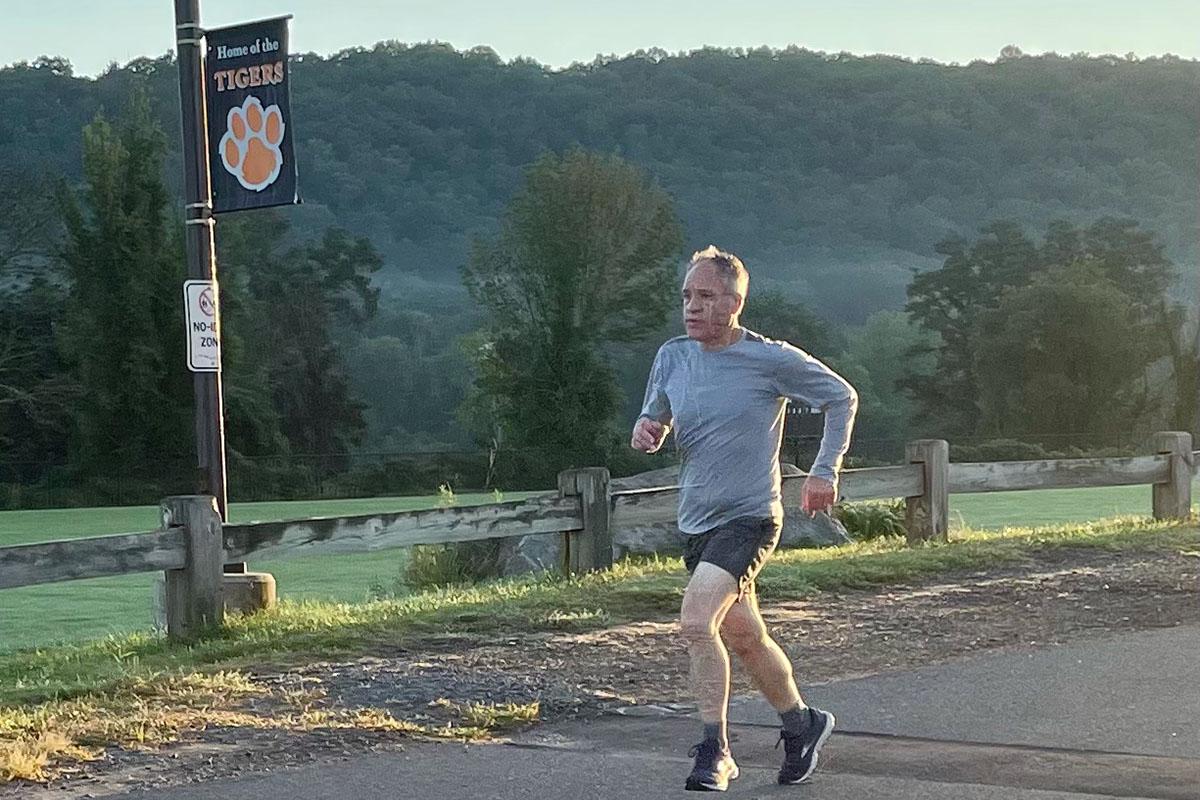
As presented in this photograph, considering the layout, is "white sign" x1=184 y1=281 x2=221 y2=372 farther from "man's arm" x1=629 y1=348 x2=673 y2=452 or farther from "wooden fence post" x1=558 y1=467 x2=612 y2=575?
"man's arm" x1=629 y1=348 x2=673 y2=452

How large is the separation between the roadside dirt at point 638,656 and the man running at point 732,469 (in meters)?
1.65

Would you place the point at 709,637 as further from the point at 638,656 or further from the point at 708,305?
the point at 638,656

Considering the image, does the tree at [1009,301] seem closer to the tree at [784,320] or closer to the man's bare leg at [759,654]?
the tree at [784,320]

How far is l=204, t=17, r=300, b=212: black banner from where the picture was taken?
1104 centimetres

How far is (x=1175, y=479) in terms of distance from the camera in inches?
693

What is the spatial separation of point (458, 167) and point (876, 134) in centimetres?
2673

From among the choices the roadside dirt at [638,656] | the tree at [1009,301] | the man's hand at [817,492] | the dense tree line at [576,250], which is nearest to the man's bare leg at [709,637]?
the man's hand at [817,492]

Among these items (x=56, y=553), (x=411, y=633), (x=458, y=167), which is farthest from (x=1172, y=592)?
(x=458, y=167)

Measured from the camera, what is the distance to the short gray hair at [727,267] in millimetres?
5977

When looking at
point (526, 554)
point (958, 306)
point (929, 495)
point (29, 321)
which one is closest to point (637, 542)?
point (526, 554)

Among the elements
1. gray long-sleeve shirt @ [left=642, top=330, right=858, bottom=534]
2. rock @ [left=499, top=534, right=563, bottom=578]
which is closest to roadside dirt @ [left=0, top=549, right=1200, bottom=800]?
gray long-sleeve shirt @ [left=642, top=330, right=858, bottom=534]

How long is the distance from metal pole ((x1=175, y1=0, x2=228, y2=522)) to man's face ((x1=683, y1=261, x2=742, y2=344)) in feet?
19.5

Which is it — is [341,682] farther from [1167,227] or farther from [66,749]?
[1167,227]

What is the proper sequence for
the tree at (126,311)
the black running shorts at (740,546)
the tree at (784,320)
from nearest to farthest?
the black running shorts at (740,546) → the tree at (126,311) → the tree at (784,320)
